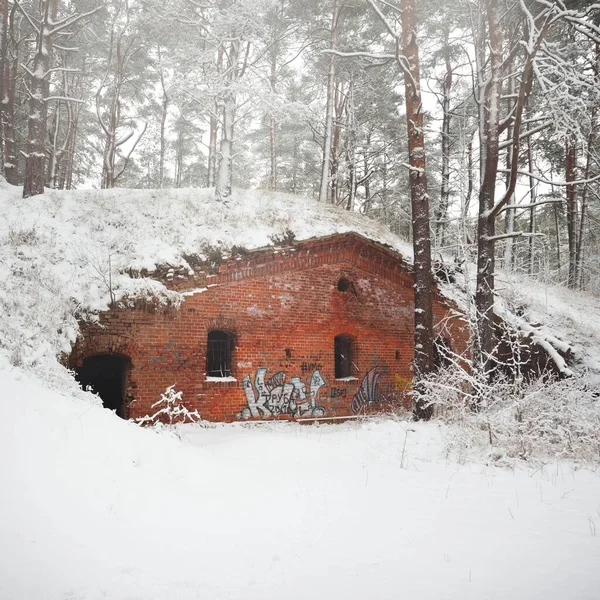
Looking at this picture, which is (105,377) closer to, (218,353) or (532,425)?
(218,353)

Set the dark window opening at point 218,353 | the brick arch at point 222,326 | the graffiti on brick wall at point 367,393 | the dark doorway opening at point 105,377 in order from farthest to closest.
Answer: the graffiti on brick wall at point 367,393 < the dark doorway opening at point 105,377 < the dark window opening at point 218,353 < the brick arch at point 222,326

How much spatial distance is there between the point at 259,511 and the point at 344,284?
330 inches

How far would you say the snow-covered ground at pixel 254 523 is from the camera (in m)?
2.28

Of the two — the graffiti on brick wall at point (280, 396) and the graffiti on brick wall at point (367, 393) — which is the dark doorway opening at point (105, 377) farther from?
the graffiti on brick wall at point (367, 393)

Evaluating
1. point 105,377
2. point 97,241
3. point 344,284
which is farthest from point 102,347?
point 344,284

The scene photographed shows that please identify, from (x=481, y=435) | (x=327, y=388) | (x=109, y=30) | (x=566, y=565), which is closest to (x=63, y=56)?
(x=109, y=30)

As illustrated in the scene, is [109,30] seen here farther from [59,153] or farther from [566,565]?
[566,565]

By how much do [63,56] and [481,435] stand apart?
2282 centimetres

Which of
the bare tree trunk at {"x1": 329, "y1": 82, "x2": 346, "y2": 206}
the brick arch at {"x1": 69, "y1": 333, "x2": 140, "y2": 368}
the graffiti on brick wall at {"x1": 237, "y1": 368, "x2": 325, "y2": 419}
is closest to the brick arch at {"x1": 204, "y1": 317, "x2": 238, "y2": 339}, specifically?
the graffiti on brick wall at {"x1": 237, "y1": 368, "x2": 325, "y2": 419}

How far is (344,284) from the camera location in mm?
11359

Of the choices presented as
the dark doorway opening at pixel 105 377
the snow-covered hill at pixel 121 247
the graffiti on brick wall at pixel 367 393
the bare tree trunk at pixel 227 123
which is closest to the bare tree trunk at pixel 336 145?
the snow-covered hill at pixel 121 247

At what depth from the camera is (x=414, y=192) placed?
7961 millimetres

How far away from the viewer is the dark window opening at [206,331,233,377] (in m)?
9.53

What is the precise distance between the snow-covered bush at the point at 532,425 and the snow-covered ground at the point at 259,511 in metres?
0.23
